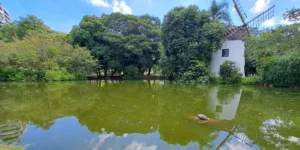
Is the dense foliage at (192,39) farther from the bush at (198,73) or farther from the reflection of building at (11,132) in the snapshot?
the reflection of building at (11,132)

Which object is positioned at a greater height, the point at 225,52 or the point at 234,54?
the point at 225,52

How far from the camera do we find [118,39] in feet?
79.1

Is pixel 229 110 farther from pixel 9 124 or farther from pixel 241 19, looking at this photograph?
pixel 241 19

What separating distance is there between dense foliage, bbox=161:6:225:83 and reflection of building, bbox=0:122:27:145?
53.7 ft

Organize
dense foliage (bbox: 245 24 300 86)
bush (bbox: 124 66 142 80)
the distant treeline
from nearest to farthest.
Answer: dense foliage (bbox: 245 24 300 86)
the distant treeline
bush (bbox: 124 66 142 80)

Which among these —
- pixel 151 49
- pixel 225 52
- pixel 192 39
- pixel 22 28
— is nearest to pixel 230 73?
pixel 225 52

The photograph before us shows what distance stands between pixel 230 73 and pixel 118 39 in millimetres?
13899

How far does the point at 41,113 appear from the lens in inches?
267

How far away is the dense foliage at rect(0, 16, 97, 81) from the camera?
18.7 m

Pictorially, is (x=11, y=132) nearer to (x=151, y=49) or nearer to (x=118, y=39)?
(x=118, y=39)

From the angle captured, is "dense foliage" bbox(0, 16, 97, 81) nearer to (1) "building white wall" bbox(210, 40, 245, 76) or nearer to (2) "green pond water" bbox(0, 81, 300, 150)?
(2) "green pond water" bbox(0, 81, 300, 150)

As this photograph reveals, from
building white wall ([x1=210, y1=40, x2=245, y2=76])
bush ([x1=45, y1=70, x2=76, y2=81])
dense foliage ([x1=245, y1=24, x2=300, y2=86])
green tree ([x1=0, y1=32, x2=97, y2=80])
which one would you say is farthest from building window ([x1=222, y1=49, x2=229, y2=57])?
bush ([x1=45, y1=70, x2=76, y2=81])

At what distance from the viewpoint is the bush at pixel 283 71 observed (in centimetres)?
1383

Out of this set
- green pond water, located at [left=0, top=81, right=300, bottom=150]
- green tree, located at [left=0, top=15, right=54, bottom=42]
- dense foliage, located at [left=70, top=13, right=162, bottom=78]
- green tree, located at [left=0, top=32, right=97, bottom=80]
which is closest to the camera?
green pond water, located at [left=0, top=81, right=300, bottom=150]
